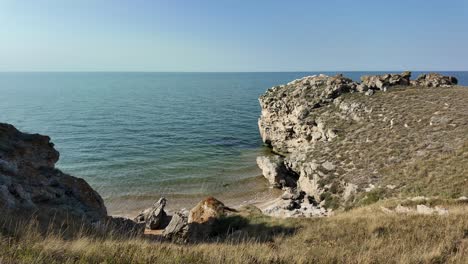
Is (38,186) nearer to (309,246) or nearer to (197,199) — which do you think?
(309,246)

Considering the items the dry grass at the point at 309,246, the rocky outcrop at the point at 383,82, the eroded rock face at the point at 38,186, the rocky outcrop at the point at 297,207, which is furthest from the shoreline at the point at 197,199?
the rocky outcrop at the point at 383,82

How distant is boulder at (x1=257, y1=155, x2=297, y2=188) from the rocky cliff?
0.45ft

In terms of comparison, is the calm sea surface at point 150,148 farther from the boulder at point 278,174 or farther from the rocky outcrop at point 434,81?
the rocky outcrop at point 434,81

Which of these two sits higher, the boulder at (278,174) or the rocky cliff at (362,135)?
the rocky cliff at (362,135)

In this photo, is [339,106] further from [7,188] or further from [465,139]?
[7,188]

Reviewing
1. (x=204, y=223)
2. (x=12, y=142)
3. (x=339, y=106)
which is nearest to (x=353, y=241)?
(x=204, y=223)

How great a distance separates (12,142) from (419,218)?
21484 mm

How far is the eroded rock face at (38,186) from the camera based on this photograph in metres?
14.4

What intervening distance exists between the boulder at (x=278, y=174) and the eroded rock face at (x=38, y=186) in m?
20.9

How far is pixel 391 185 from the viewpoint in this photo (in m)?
22.9

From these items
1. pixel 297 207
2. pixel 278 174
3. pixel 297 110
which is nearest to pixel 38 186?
pixel 297 207

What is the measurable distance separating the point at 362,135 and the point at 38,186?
28.2m

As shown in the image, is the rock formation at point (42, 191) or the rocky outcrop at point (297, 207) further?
the rocky outcrop at point (297, 207)

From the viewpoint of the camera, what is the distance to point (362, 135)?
33.1 metres
